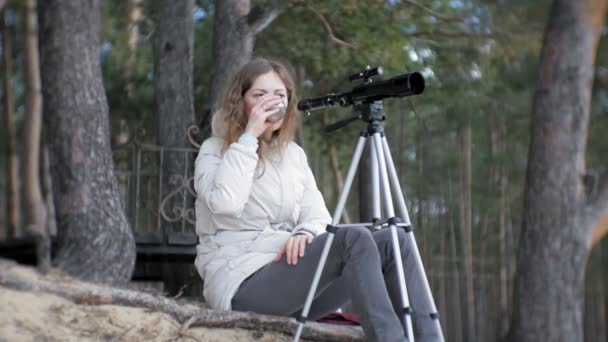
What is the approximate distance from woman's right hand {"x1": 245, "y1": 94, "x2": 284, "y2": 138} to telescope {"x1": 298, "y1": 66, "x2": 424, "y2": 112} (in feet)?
0.46

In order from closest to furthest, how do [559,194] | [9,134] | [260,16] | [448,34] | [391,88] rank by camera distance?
[391,88], [260,16], [559,194], [448,34], [9,134]

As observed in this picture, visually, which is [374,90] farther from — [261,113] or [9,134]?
[9,134]

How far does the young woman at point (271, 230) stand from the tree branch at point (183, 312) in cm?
5

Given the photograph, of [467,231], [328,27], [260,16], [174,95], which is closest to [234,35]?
[260,16]

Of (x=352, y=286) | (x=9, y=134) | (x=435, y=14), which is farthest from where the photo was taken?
(x=9, y=134)

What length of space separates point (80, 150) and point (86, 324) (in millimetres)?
1817

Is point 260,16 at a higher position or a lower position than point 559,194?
higher

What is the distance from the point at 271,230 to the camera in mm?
2861

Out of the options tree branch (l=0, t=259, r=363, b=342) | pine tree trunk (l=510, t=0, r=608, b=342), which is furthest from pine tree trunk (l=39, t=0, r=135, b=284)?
pine tree trunk (l=510, t=0, r=608, b=342)

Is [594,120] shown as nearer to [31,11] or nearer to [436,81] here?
[436,81]

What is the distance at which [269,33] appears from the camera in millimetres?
7203

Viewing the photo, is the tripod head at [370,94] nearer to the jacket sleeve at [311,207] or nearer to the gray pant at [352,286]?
the jacket sleeve at [311,207]

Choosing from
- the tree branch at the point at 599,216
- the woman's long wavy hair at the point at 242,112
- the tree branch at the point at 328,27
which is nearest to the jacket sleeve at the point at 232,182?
the woman's long wavy hair at the point at 242,112

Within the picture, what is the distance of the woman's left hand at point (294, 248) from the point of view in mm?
2695
